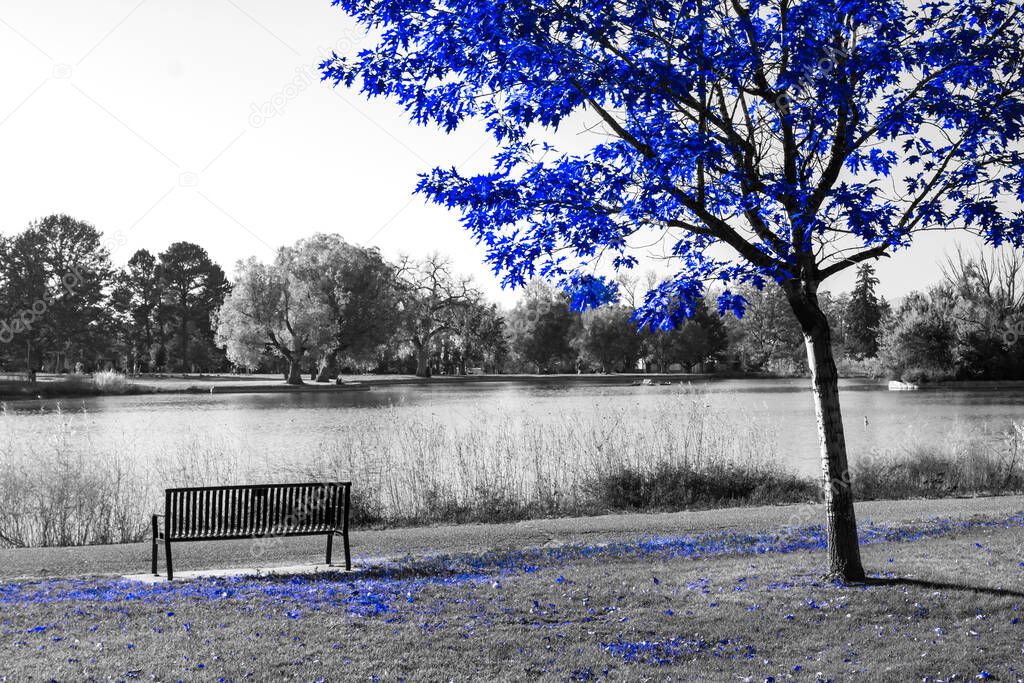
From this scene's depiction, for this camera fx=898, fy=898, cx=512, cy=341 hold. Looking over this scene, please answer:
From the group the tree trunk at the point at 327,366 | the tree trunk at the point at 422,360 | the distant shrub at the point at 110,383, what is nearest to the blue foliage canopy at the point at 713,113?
the distant shrub at the point at 110,383

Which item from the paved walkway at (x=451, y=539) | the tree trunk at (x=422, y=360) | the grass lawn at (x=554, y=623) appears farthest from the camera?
the tree trunk at (x=422, y=360)

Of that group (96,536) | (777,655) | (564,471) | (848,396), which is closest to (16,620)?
(777,655)

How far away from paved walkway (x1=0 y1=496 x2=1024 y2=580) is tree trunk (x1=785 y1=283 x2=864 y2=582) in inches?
177

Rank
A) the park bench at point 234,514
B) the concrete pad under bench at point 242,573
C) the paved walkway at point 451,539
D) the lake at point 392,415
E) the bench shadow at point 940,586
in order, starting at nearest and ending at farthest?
1. the bench shadow at point 940,586
2. the concrete pad under bench at point 242,573
3. the park bench at point 234,514
4. the paved walkway at point 451,539
5. the lake at point 392,415

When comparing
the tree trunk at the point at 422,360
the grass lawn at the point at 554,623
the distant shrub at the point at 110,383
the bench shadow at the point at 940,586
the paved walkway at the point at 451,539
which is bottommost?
the paved walkway at the point at 451,539

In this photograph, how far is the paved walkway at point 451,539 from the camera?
11539 millimetres

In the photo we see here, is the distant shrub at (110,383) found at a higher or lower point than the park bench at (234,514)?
higher

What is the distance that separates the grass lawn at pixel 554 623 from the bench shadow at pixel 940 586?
0.08 feet

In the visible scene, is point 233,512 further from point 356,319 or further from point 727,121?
point 356,319

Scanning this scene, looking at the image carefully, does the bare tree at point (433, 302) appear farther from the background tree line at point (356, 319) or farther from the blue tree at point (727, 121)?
the blue tree at point (727, 121)

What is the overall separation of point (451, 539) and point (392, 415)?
61.9 ft

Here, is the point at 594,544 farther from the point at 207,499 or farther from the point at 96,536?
the point at 96,536

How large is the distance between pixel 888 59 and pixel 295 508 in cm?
765

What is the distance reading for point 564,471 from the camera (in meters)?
18.1
